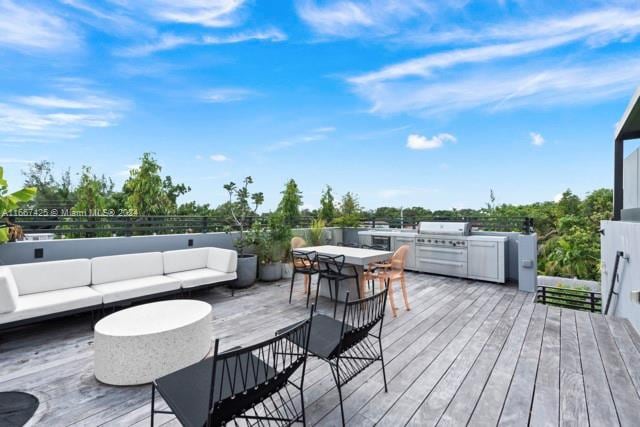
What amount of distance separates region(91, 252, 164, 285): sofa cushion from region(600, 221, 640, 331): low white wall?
5906 mm

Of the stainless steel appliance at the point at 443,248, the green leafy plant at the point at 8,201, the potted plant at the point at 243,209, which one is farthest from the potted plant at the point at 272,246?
the green leafy plant at the point at 8,201

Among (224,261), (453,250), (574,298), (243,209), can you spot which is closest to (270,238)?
(243,209)

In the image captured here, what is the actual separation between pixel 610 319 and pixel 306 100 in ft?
25.0

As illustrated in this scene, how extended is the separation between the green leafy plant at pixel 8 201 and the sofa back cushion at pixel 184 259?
1.69m

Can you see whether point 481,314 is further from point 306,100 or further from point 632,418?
point 306,100

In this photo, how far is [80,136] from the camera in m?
8.97

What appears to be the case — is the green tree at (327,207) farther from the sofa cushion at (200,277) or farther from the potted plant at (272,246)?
the sofa cushion at (200,277)

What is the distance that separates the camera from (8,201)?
11.1ft

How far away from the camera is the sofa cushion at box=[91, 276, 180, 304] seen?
3412mm

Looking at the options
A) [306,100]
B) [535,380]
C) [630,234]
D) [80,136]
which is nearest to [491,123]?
[306,100]

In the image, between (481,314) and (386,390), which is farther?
(481,314)

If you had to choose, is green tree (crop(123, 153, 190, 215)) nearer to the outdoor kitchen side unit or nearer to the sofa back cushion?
the sofa back cushion

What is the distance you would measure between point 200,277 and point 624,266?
18.7 feet

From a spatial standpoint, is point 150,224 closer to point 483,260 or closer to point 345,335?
point 345,335
